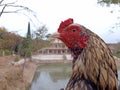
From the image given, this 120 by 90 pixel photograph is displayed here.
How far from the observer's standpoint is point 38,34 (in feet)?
78.7

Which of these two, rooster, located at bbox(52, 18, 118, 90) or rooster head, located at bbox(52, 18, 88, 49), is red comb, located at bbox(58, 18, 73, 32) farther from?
rooster, located at bbox(52, 18, 118, 90)

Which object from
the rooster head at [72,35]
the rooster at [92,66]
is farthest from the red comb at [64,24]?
A: the rooster at [92,66]

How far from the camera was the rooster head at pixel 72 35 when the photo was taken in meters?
1.67

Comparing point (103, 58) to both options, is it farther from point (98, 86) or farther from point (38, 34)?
point (38, 34)

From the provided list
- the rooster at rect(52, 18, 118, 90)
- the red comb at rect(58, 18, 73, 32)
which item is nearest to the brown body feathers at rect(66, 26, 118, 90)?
the rooster at rect(52, 18, 118, 90)

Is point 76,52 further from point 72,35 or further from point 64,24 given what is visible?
point 64,24

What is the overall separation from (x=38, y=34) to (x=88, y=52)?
22.5 metres

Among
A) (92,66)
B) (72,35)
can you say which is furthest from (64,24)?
(92,66)

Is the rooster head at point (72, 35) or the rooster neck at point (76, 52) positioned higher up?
the rooster head at point (72, 35)

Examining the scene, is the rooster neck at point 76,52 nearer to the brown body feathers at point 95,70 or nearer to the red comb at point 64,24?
the brown body feathers at point 95,70

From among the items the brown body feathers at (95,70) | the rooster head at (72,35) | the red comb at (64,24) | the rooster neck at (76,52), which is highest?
the red comb at (64,24)

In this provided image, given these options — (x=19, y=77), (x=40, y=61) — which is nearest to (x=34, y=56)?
(x=40, y=61)

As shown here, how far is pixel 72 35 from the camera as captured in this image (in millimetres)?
1723

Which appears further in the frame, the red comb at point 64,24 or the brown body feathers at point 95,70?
the red comb at point 64,24
